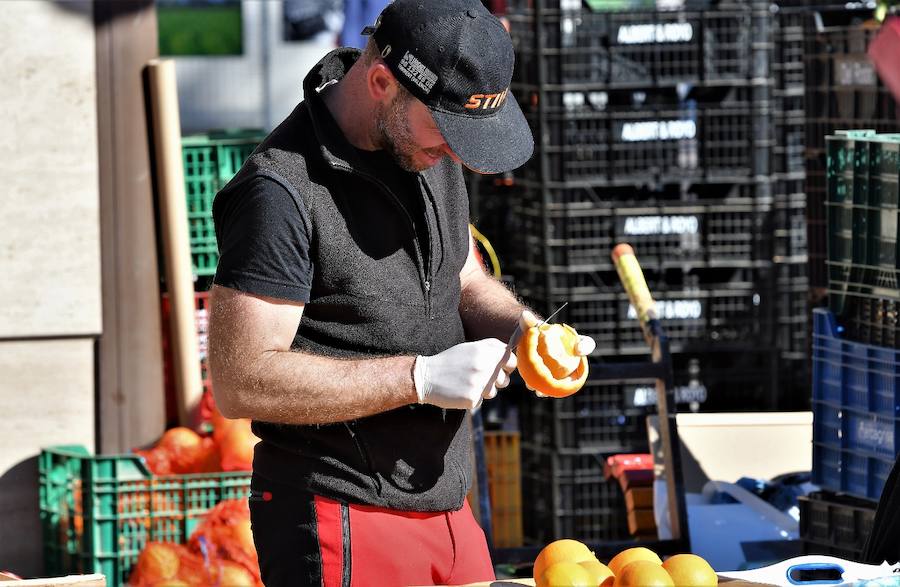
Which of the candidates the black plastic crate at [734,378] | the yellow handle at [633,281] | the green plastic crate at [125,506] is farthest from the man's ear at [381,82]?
the black plastic crate at [734,378]

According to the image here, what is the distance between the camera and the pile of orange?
2375 millimetres

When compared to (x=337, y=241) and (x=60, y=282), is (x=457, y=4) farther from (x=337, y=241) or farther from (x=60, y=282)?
(x=60, y=282)

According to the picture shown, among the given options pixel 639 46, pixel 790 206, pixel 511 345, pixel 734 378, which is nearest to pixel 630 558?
pixel 511 345

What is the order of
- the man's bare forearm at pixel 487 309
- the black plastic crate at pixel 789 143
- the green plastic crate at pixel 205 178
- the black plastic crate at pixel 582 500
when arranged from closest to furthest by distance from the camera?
the man's bare forearm at pixel 487 309, the green plastic crate at pixel 205 178, the black plastic crate at pixel 582 500, the black plastic crate at pixel 789 143

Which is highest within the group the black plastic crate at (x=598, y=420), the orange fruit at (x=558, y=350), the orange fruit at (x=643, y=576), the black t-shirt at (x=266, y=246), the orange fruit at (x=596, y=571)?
the black t-shirt at (x=266, y=246)

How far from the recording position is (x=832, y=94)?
17.0ft

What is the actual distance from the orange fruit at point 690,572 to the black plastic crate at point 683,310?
3.21m

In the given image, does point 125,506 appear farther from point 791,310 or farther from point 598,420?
point 791,310

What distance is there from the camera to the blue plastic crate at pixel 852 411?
161 inches

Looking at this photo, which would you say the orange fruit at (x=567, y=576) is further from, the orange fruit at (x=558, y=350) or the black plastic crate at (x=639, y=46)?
the black plastic crate at (x=639, y=46)

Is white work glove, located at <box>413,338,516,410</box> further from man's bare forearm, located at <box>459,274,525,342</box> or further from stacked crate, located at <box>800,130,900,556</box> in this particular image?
stacked crate, located at <box>800,130,900,556</box>

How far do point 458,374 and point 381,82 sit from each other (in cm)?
59

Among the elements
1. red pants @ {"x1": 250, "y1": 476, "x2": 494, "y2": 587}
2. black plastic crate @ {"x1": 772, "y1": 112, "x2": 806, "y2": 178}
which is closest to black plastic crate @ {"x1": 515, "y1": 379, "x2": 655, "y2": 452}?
black plastic crate @ {"x1": 772, "y1": 112, "x2": 806, "y2": 178}

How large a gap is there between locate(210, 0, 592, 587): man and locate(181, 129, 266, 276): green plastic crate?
259 cm
